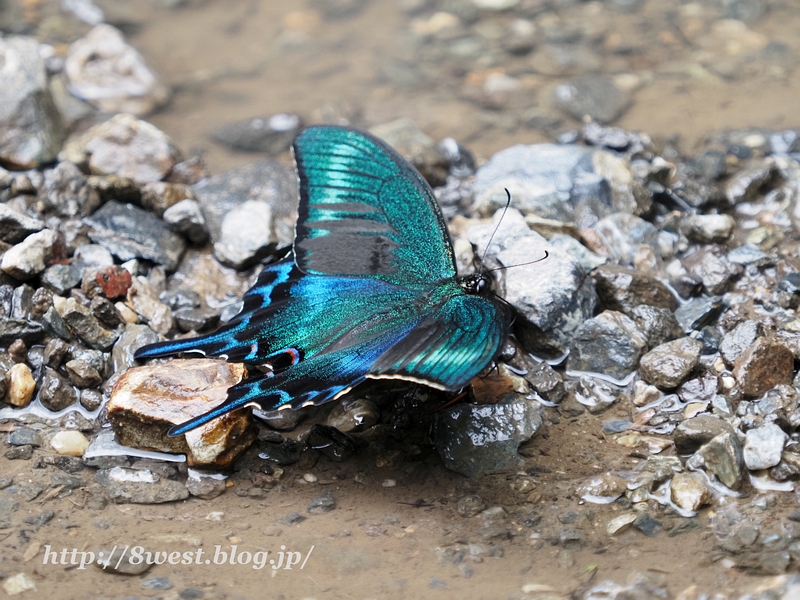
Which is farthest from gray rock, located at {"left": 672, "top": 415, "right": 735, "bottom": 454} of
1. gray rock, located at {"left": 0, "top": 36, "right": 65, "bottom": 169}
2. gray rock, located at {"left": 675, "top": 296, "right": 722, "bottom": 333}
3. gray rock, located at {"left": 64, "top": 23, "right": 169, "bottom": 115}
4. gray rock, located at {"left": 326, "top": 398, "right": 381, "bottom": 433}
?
gray rock, located at {"left": 64, "top": 23, "right": 169, "bottom": 115}

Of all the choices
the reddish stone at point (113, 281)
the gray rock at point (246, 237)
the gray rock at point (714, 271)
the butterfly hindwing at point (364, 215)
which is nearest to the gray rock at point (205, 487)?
the butterfly hindwing at point (364, 215)

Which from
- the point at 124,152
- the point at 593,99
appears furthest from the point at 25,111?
the point at 593,99

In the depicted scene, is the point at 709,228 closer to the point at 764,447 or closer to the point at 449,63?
the point at 764,447

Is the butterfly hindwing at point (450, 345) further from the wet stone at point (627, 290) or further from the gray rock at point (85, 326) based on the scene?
the gray rock at point (85, 326)

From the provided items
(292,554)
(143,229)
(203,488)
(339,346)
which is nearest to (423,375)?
(339,346)

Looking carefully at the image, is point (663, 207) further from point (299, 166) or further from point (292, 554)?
point (292, 554)

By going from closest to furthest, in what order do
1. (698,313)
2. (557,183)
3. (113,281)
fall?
(698,313) → (113,281) → (557,183)
